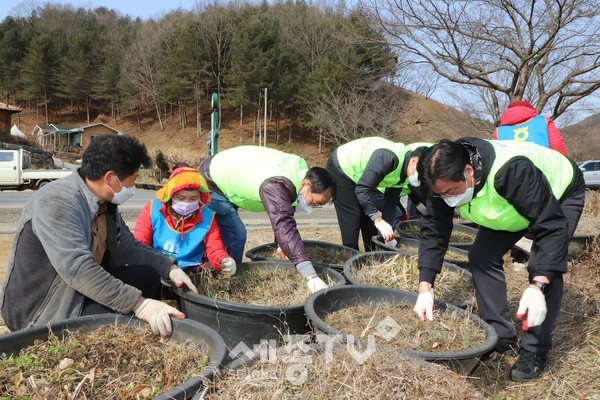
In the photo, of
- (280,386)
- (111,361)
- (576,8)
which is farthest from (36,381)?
(576,8)

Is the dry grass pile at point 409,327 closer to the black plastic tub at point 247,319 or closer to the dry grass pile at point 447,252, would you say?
the black plastic tub at point 247,319

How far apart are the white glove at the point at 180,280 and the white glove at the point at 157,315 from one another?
44 cm

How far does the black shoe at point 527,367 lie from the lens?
2.32m

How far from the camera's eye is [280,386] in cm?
139

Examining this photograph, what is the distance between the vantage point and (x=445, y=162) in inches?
77.1

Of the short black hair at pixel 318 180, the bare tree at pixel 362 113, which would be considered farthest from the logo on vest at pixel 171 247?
the bare tree at pixel 362 113

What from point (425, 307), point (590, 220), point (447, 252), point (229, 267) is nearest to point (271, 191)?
point (229, 267)

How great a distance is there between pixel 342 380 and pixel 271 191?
54.6 inches

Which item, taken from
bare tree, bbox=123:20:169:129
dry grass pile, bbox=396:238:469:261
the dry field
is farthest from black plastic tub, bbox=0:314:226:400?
bare tree, bbox=123:20:169:129

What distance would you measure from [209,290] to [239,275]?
302 mm

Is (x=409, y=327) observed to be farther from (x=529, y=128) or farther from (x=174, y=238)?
(x=529, y=128)

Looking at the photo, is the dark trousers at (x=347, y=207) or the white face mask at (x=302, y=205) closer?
the white face mask at (x=302, y=205)

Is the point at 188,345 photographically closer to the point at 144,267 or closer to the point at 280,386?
the point at 280,386

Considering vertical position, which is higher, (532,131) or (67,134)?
(532,131)
